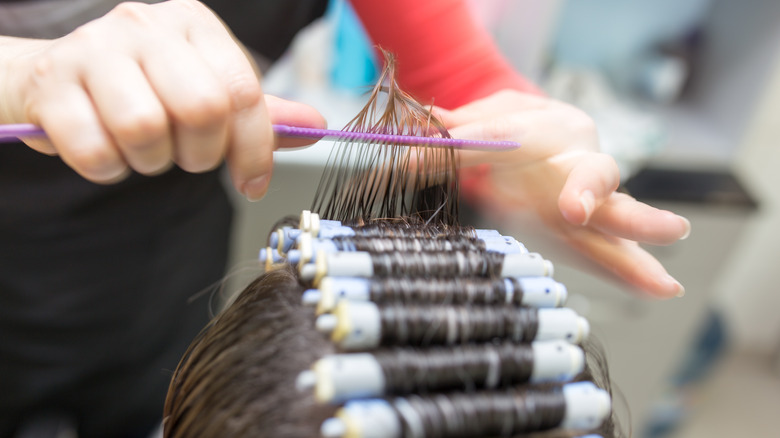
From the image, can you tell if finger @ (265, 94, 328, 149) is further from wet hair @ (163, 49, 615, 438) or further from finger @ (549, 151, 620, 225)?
finger @ (549, 151, 620, 225)

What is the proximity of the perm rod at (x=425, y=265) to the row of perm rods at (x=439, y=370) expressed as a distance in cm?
6

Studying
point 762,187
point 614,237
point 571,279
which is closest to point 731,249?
point 571,279

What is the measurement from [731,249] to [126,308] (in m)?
1.48

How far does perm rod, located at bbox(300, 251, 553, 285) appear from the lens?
0.39m

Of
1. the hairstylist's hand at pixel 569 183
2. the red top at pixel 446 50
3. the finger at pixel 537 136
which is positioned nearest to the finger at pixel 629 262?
the hairstylist's hand at pixel 569 183

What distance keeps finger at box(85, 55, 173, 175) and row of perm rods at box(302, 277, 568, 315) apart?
16cm

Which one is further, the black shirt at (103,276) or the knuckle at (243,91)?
the black shirt at (103,276)

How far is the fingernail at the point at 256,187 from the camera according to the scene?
1.56 feet

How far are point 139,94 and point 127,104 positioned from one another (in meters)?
0.01

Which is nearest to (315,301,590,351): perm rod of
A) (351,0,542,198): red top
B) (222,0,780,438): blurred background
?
(351,0,542,198): red top

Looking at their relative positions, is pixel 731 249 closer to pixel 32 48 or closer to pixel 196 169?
pixel 196 169

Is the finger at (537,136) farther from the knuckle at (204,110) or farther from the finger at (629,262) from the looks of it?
the knuckle at (204,110)

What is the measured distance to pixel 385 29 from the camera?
0.88 m

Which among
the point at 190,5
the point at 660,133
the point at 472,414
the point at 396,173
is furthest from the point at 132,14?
the point at 660,133
